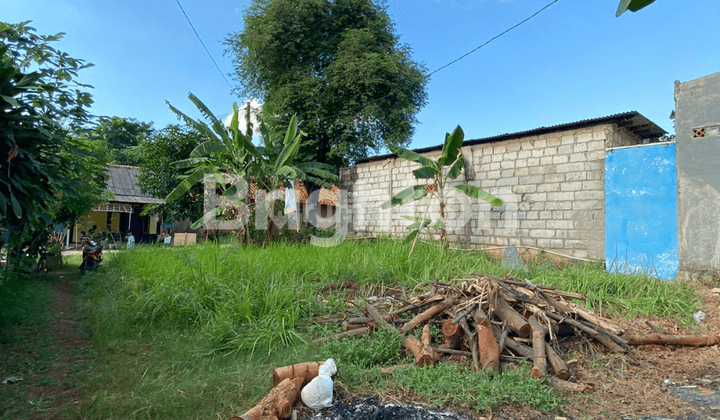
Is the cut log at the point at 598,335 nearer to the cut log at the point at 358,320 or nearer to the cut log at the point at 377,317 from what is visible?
the cut log at the point at 377,317

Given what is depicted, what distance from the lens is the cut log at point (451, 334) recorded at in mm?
3680

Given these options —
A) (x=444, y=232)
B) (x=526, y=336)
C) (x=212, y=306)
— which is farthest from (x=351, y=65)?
(x=526, y=336)

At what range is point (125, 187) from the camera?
2041cm

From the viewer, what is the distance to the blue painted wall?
627cm

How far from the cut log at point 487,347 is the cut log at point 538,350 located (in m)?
0.28

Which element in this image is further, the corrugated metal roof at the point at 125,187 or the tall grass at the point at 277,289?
the corrugated metal roof at the point at 125,187

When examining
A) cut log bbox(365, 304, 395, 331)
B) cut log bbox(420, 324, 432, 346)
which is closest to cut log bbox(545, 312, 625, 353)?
cut log bbox(420, 324, 432, 346)

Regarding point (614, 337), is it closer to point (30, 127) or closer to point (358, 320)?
point (358, 320)

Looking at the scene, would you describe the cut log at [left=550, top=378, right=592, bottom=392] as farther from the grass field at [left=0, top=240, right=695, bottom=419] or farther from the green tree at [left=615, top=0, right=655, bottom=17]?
the green tree at [left=615, top=0, right=655, bottom=17]

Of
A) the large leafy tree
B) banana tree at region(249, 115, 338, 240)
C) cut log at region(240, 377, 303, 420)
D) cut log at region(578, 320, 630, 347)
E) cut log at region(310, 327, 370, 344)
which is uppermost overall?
the large leafy tree

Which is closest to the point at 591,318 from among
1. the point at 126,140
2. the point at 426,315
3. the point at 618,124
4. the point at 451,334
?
the point at 451,334

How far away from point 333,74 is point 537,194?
8.82 metres

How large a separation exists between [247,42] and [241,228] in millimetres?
8859

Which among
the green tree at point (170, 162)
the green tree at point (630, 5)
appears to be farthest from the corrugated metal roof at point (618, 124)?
the green tree at point (170, 162)
